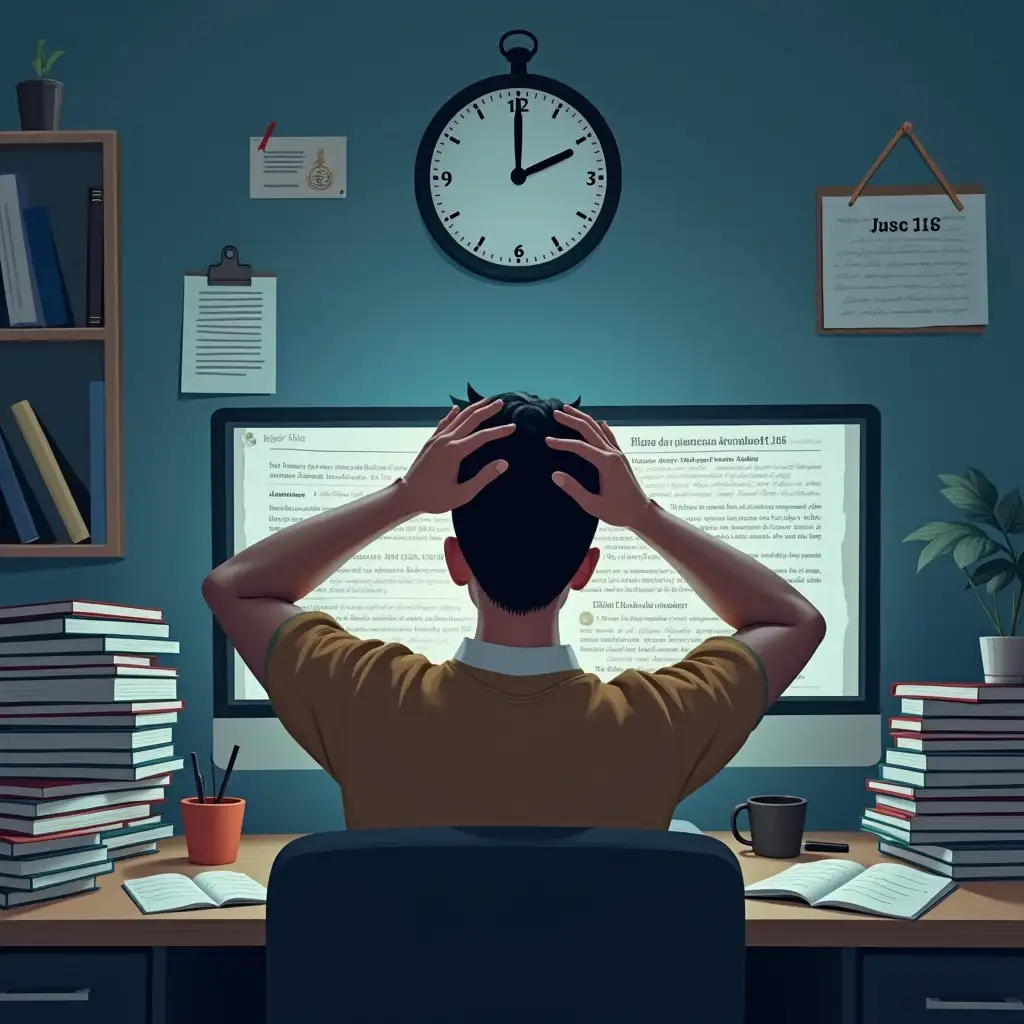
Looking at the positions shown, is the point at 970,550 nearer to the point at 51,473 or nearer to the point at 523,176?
the point at 523,176

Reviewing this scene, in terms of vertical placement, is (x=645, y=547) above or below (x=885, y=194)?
below

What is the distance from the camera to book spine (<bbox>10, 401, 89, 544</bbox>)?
1.98m

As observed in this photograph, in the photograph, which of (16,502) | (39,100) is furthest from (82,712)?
(39,100)

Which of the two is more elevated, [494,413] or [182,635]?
[494,413]

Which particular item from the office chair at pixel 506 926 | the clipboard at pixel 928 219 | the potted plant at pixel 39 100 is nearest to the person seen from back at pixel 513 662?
the office chair at pixel 506 926

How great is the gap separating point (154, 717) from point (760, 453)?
100cm

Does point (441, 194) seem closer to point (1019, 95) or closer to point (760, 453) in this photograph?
point (760, 453)

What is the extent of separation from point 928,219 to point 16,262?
5.16 feet

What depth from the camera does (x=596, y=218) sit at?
201 centimetres

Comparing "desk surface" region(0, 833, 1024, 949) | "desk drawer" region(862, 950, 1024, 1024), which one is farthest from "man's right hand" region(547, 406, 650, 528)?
"desk drawer" region(862, 950, 1024, 1024)

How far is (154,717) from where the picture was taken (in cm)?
174

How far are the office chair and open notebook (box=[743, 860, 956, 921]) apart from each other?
2.02 feet

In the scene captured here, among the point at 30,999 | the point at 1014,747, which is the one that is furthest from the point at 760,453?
the point at 30,999

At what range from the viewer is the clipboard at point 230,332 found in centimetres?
201
